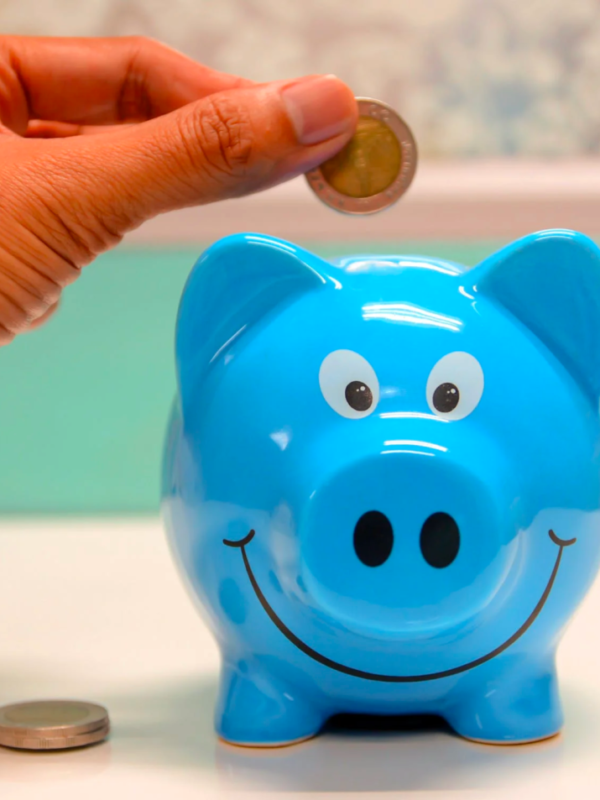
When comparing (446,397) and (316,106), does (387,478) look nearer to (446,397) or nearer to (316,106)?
(446,397)

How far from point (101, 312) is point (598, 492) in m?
1.25

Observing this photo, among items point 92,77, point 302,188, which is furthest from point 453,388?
point 302,188

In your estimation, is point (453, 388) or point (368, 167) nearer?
point (453, 388)

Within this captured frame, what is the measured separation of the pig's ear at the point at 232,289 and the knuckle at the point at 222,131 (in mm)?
93

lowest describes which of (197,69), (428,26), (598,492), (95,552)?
(95,552)

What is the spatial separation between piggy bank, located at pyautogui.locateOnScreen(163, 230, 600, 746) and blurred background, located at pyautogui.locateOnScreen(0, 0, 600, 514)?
1063 mm

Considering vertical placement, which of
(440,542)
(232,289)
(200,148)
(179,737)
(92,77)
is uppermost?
(92,77)

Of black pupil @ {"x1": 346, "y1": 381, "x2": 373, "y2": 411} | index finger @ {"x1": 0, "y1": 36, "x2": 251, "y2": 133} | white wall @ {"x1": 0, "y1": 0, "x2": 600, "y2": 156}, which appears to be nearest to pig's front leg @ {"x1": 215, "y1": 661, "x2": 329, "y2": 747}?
black pupil @ {"x1": 346, "y1": 381, "x2": 373, "y2": 411}

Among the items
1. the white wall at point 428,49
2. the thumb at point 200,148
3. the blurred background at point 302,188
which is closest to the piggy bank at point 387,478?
the thumb at point 200,148

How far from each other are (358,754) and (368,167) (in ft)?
1.43

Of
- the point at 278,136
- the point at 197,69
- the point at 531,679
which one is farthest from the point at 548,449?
the point at 197,69

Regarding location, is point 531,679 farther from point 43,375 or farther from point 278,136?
point 43,375

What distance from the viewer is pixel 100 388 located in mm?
1871

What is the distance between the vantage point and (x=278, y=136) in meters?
0.82
